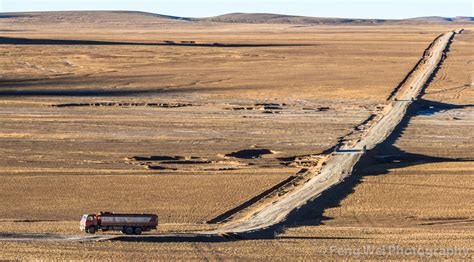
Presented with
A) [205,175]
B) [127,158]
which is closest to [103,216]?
[205,175]

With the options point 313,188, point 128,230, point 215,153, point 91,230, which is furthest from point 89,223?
point 215,153

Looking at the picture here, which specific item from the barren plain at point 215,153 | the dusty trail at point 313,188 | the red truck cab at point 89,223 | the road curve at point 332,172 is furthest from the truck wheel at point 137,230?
the road curve at point 332,172

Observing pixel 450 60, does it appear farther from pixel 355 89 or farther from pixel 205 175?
pixel 205 175

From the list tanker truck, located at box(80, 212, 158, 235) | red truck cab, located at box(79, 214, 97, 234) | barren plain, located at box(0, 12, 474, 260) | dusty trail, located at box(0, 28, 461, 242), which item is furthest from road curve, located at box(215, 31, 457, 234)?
red truck cab, located at box(79, 214, 97, 234)

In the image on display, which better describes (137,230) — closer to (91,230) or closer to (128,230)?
(128,230)

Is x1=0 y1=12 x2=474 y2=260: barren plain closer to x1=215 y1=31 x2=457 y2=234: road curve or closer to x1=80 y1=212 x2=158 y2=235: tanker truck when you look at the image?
x1=215 y1=31 x2=457 y2=234: road curve

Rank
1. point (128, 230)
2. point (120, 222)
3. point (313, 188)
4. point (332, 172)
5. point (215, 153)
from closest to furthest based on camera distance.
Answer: point (120, 222)
point (128, 230)
point (313, 188)
point (332, 172)
point (215, 153)
